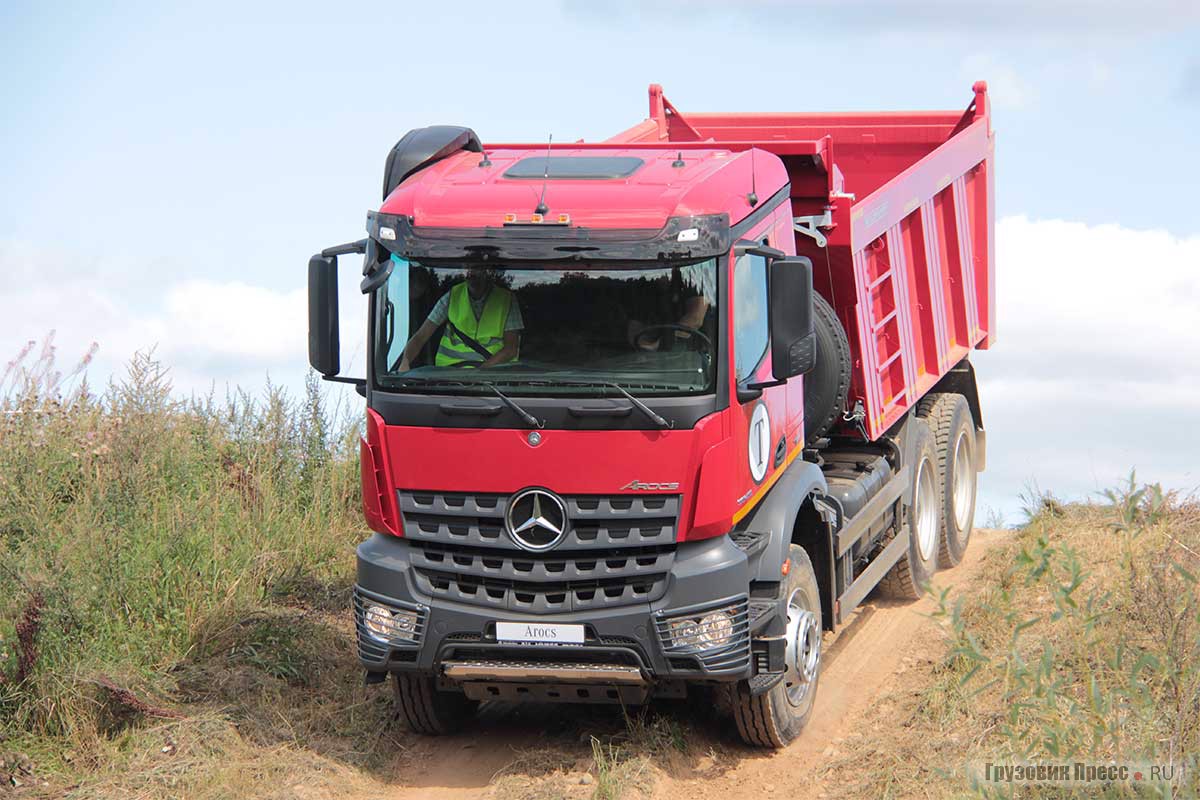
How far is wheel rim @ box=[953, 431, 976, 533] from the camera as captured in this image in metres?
12.0

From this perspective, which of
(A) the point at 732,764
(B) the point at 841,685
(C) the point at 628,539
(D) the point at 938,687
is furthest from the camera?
(B) the point at 841,685

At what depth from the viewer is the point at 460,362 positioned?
22.4 feet

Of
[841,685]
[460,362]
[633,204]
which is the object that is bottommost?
[841,685]

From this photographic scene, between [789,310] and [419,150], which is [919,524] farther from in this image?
[419,150]

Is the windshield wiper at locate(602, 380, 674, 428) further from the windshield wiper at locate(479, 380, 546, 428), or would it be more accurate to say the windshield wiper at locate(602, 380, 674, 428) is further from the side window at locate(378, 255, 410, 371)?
the side window at locate(378, 255, 410, 371)

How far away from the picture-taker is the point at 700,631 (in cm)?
663

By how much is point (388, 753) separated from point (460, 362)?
2159 mm

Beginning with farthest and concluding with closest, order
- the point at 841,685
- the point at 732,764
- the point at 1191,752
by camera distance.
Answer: the point at 841,685, the point at 732,764, the point at 1191,752

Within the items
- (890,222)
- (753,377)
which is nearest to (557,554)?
(753,377)

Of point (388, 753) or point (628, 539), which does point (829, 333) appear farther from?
point (388, 753)

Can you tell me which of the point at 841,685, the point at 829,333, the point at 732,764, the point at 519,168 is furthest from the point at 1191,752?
the point at 519,168

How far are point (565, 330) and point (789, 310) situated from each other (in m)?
1.06

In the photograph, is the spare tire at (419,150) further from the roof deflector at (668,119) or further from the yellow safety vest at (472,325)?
the roof deflector at (668,119)

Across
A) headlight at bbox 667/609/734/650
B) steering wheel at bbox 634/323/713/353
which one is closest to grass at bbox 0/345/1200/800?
headlight at bbox 667/609/734/650
